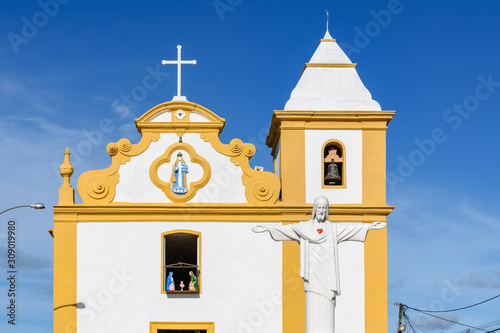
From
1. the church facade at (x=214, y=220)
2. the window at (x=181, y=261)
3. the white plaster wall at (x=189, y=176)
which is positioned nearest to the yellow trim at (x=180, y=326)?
the church facade at (x=214, y=220)

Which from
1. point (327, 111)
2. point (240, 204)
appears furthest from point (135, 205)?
point (327, 111)

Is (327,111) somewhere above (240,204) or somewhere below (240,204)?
above

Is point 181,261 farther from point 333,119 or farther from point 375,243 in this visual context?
point 333,119

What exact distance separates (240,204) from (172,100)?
12.1ft

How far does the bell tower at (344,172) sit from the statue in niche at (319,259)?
827cm

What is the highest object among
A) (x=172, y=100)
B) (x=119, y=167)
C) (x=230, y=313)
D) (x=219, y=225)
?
(x=172, y=100)

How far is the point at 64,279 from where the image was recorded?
2680 cm

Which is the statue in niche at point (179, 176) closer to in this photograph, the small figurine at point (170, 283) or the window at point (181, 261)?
Result: the window at point (181, 261)

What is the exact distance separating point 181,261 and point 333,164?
5.44 metres

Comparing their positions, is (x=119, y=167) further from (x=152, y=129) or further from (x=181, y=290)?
(x=181, y=290)

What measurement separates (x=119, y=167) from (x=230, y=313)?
5217 millimetres

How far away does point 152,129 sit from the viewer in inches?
1091

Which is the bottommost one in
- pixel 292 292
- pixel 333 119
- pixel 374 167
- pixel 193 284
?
pixel 292 292

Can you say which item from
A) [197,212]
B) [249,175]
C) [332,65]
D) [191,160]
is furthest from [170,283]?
[332,65]
